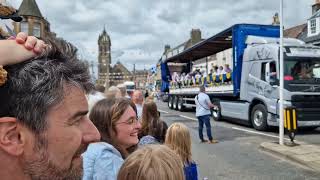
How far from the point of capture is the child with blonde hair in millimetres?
3906

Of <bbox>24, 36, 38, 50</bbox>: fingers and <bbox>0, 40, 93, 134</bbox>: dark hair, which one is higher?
<bbox>24, 36, 38, 50</bbox>: fingers

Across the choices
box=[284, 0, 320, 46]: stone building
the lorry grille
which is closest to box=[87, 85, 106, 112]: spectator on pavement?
→ the lorry grille

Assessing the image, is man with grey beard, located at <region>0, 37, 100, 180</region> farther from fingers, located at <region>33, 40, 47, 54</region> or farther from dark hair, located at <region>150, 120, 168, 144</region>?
dark hair, located at <region>150, 120, 168, 144</region>

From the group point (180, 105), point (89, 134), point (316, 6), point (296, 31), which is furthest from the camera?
point (296, 31)

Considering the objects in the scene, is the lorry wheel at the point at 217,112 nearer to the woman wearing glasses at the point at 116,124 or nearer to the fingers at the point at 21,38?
the woman wearing glasses at the point at 116,124

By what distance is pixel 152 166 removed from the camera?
1843mm

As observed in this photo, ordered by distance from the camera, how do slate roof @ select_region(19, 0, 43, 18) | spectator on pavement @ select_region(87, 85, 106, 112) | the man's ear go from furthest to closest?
slate roof @ select_region(19, 0, 43, 18)
spectator on pavement @ select_region(87, 85, 106, 112)
the man's ear

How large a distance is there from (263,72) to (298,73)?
1192 millimetres

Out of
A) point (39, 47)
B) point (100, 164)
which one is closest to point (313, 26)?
point (100, 164)

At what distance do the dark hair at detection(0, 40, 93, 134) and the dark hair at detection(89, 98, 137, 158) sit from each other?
4.45ft

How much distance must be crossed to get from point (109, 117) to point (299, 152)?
7328mm

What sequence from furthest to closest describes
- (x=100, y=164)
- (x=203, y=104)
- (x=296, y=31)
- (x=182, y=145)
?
(x=296, y=31) → (x=203, y=104) → (x=182, y=145) → (x=100, y=164)

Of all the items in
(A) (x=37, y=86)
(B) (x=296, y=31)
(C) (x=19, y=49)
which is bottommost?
(A) (x=37, y=86)

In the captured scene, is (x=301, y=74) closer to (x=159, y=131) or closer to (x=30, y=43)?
(x=159, y=131)
